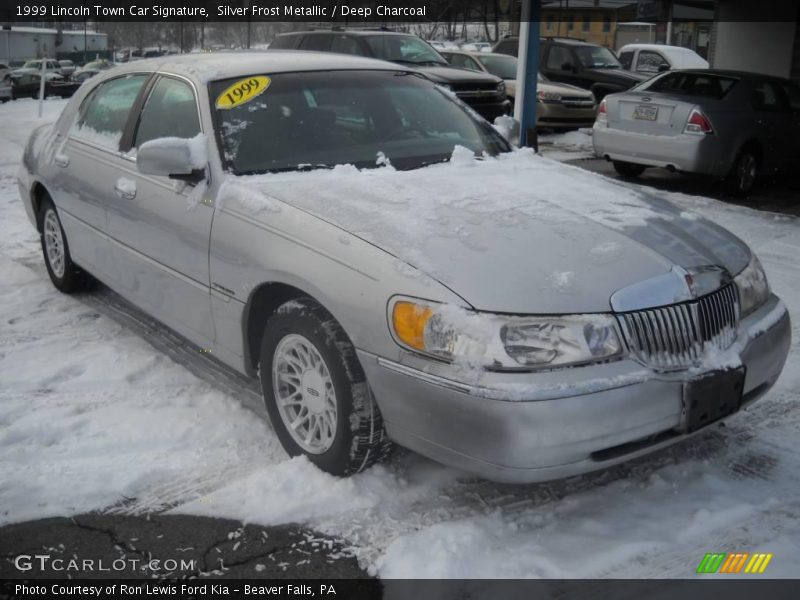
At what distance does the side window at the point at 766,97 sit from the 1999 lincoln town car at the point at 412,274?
6.42m

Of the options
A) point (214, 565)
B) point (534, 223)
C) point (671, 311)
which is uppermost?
point (534, 223)

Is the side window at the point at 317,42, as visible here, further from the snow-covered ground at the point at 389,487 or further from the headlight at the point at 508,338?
the headlight at the point at 508,338

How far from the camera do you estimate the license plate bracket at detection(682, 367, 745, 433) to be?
2.99m

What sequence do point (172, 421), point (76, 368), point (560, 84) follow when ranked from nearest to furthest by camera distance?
point (172, 421), point (76, 368), point (560, 84)

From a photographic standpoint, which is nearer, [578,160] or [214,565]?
[214,565]

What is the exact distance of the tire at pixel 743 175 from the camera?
9734mm

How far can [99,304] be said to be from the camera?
18.5ft

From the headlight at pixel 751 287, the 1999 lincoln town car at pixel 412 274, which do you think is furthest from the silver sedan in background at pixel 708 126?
the headlight at pixel 751 287

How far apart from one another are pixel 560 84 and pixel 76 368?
12.9m

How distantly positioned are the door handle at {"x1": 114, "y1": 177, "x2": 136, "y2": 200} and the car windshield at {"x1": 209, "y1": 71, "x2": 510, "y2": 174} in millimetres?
705

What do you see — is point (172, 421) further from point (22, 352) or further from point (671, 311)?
point (671, 311)

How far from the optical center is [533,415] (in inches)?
108

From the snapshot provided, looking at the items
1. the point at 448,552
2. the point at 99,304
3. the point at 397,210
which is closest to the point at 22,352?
the point at 99,304

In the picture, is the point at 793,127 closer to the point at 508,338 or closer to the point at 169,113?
the point at 169,113
